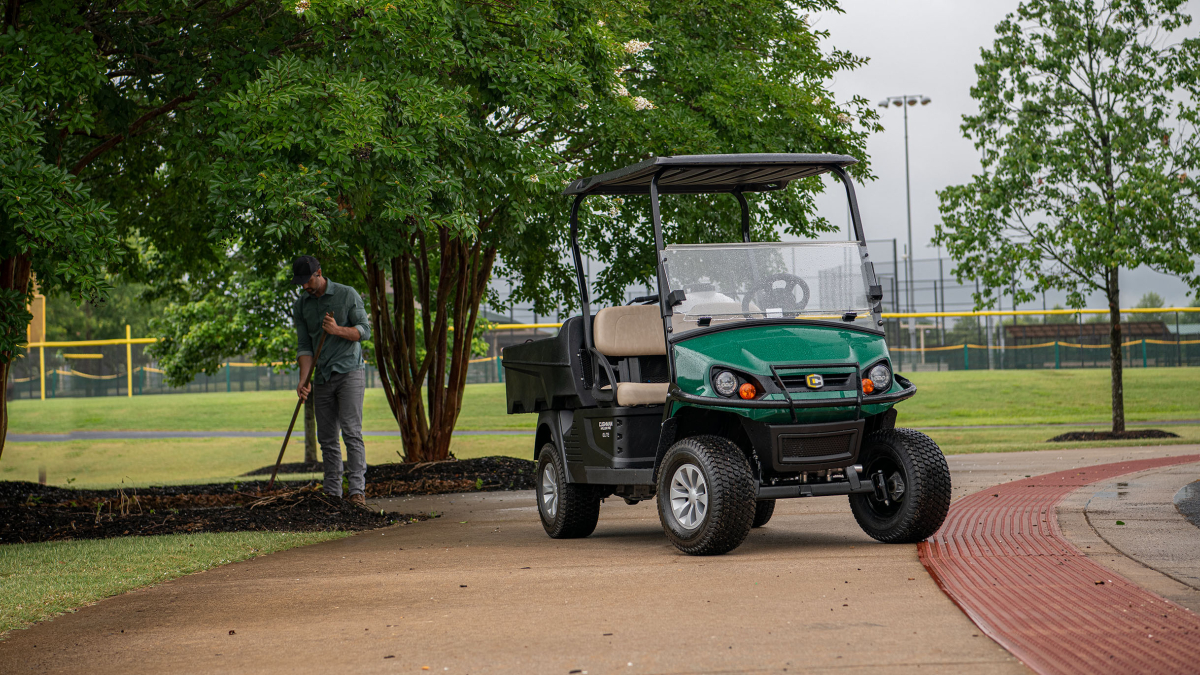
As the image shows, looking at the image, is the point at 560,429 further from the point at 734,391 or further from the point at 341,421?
the point at 341,421

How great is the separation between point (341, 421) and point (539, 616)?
4674mm

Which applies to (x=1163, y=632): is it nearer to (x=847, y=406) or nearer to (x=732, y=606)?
(x=732, y=606)

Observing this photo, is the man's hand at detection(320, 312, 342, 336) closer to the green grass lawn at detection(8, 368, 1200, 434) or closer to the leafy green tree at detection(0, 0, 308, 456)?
the leafy green tree at detection(0, 0, 308, 456)

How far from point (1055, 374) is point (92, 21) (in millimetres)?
31892

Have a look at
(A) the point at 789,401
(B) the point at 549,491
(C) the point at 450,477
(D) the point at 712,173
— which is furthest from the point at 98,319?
(A) the point at 789,401

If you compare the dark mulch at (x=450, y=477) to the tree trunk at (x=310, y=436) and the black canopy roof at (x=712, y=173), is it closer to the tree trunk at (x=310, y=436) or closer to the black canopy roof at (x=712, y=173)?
the tree trunk at (x=310, y=436)

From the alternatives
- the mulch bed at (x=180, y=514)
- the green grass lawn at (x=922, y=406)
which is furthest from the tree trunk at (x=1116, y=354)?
the mulch bed at (x=180, y=514)

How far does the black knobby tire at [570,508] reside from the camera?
8.10 metres

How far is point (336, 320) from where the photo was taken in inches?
368

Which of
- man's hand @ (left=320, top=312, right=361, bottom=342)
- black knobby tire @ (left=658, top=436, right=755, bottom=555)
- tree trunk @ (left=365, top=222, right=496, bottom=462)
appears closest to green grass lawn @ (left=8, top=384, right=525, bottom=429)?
tree trunk @ (left=365, top=222, right=496, bottom=462)

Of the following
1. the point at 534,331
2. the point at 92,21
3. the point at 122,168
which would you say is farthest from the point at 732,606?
the point at 534,331

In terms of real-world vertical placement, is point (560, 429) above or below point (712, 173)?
below

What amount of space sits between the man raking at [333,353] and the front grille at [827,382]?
12.8 feet

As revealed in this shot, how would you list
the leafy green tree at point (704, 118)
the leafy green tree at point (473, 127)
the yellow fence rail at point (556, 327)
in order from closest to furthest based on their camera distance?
1. the leafy green tree at point (473, 127)
2. the leafy green tree at point (704, 118)
3. the yellow fence rail at point (556, 327)
